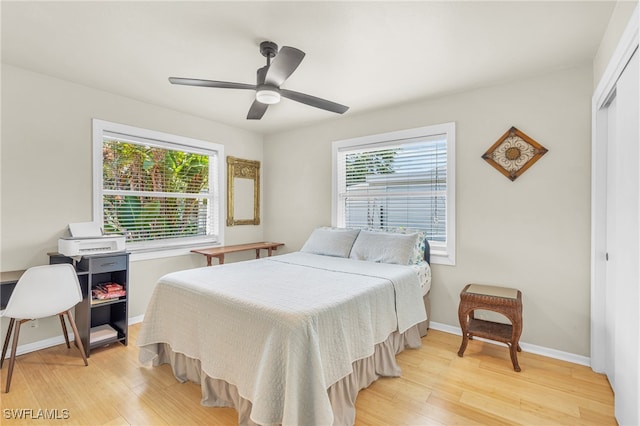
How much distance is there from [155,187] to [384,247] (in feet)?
8.99

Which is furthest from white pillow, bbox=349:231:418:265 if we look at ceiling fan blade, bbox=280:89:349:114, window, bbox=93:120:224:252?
window, bbox=93:120:224:252

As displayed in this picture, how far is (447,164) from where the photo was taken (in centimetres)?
325

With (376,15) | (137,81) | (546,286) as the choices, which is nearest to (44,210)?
(137,81)

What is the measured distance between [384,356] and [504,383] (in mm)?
870

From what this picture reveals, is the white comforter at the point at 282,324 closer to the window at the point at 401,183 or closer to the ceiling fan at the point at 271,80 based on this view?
the window at the point at 401,183

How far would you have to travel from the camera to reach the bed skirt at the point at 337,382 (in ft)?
5.90

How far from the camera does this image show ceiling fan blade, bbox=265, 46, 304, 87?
1816mm

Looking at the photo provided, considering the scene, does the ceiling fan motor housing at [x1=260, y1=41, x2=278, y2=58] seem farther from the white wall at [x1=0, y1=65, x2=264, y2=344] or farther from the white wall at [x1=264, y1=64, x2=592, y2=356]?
the white wall at [x1=0, y1=65, x2=264, y2=344]

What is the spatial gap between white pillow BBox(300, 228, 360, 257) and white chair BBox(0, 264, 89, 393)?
88.3 inches

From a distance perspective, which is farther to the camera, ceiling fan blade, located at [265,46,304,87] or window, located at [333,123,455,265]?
window, located at [333,123,455,265]

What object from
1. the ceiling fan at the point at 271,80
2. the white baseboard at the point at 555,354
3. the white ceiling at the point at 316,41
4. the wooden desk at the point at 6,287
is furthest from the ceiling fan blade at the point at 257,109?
the white baseboard at the point at 555,354

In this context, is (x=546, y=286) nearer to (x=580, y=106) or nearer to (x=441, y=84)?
(x=580, y=106)

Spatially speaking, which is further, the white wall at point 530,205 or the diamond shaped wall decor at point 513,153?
the diamond shaped wall decor at point 513,153

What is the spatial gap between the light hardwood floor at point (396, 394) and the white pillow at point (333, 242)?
1242mm
